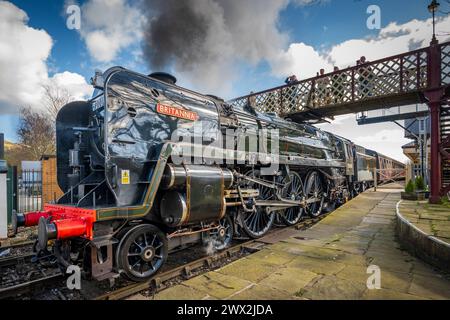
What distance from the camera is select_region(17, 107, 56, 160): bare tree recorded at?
24953 mm

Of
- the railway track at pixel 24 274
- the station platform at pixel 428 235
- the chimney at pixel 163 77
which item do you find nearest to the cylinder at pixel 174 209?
the railway track at pixel 24 274

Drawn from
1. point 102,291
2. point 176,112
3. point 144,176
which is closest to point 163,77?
point 176,112

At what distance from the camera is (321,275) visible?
3.42m

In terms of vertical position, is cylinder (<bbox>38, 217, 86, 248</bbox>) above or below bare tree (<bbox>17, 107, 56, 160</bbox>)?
below

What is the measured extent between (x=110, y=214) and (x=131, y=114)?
1.42 metres

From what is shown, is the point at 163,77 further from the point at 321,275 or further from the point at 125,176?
the point at 321,275

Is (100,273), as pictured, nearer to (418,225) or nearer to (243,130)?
(243,130)

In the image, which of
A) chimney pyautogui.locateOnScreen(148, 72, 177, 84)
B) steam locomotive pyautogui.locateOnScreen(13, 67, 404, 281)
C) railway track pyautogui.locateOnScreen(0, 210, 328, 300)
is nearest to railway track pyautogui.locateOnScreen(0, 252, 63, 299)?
railway track pyautogui.locateOnScreen(0, 210, 328, 300)

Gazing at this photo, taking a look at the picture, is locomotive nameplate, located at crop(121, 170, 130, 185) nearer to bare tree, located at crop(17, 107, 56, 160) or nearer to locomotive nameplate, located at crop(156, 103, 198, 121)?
locomotive nameplate, located at crop(156, 103, 198, 121)

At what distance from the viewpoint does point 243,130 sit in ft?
18.4

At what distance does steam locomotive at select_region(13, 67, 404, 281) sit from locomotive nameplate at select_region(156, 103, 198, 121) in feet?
0.06

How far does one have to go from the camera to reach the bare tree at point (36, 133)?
25.0 m
